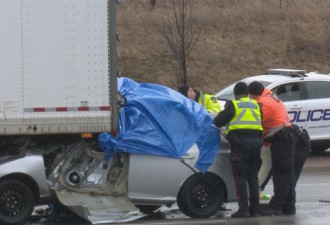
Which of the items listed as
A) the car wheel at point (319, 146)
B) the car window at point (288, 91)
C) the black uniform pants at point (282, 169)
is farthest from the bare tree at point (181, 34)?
the black uniform pants at point (282, 169)

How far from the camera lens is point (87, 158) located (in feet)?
32.6

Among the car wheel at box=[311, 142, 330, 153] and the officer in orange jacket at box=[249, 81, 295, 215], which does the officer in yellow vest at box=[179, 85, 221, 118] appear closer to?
the officer in orange jacket at box=[249, 81, 295, 215]

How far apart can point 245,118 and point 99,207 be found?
213 centimetres

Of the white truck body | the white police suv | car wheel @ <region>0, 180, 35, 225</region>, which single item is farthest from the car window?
car wheel @ <region>0, 180, 35, 225</region>

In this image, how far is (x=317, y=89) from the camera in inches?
690

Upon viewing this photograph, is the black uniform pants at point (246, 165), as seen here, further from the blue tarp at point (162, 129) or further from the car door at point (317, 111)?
the car door at point (317, 111)

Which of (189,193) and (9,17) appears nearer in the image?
(9,17)

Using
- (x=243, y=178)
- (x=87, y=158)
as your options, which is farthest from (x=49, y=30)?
(x=243, y=178)

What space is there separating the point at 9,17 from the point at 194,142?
2.80 m

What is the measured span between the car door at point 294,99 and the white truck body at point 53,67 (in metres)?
8.12

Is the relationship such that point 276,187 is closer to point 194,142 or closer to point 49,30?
point 194,142

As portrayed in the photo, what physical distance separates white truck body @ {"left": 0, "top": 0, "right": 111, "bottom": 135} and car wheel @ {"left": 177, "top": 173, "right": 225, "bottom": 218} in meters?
1.42

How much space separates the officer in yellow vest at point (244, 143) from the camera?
10.1m

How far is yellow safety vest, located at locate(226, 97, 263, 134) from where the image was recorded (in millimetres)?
10156
